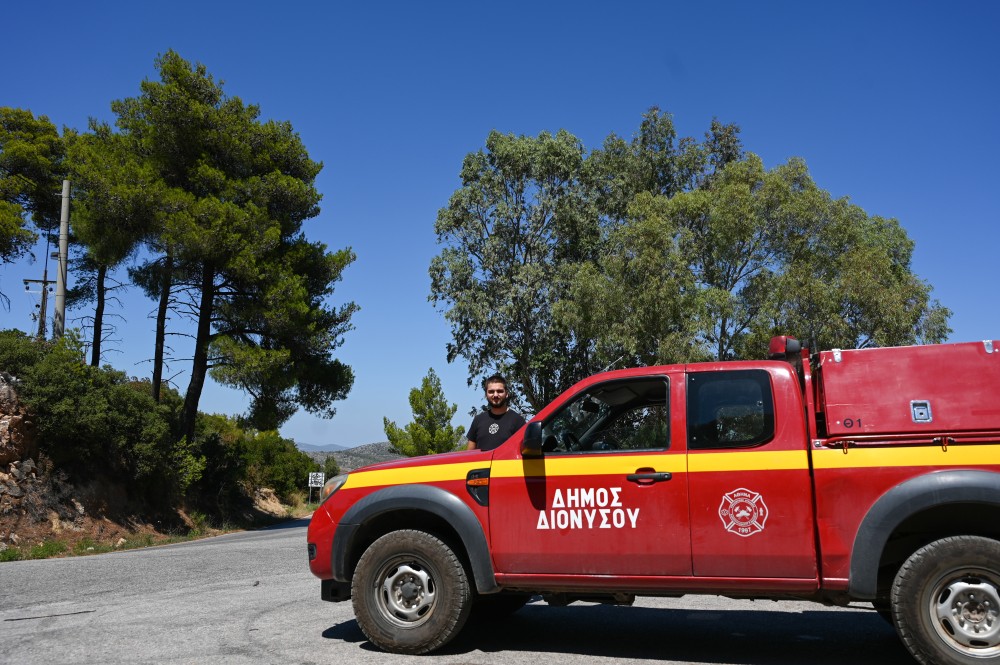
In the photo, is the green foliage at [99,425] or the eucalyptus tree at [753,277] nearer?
the green foliage at [99,425]

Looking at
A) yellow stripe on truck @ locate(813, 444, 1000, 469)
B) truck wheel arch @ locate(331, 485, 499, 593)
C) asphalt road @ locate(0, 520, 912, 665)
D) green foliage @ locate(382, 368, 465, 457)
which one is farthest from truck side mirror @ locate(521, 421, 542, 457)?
green foliage @ locate(382, 368, 465, 457)

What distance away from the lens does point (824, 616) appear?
7180 millimetres

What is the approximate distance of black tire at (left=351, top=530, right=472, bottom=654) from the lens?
18.6 feet

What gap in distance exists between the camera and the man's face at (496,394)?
7.70m

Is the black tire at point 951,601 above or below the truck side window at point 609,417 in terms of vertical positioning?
below

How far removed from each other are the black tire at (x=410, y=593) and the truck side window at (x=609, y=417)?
3.66 ft

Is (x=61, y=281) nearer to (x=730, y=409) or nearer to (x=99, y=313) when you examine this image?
(x=99, y=313)

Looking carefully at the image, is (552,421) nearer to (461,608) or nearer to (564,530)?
(564,530)

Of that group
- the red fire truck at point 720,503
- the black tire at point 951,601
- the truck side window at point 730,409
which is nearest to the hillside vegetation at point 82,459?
the red fire truck at point 720,503

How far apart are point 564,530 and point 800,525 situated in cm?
152

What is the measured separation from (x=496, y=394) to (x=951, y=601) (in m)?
4.11

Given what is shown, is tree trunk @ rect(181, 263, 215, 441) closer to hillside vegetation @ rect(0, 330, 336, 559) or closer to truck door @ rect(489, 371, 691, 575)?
hillside vegetation @ rect(0, 330, 336, 559)

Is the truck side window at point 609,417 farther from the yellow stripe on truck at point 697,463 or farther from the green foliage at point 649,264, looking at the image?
the green foliage at point 649,264

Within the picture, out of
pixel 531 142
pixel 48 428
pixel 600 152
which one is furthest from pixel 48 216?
pixel 600 152
